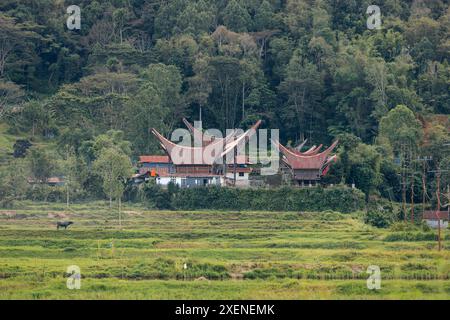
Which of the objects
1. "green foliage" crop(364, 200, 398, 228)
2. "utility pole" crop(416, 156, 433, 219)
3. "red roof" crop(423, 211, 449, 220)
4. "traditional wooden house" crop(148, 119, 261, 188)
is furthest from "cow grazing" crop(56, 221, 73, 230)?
"utility pole" crop(416, 156, 433, 219)

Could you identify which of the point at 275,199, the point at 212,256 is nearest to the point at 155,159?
the point at 275,199

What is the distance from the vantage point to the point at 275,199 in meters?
55.8

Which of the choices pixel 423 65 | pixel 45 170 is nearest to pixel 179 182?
pixel 45 170

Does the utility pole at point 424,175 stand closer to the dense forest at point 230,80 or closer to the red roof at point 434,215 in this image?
the dense forest at point 230,80

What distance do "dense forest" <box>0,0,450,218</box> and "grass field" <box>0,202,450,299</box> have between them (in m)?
5.18

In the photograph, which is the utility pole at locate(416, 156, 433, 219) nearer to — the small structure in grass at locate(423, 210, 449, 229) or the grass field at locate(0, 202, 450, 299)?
the small structure in grass at locate(423, 210, 449, 229)

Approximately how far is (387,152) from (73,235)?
1870cm

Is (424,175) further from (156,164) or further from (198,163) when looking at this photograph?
(156,164)

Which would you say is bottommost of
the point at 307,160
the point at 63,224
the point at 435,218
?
the point at 63,224

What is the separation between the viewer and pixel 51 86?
73.1m

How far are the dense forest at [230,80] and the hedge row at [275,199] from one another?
1815mm

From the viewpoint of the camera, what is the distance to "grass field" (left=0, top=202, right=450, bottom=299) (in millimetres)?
37531

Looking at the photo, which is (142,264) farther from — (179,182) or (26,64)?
(26,64)

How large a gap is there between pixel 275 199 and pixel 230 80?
47.7ft
